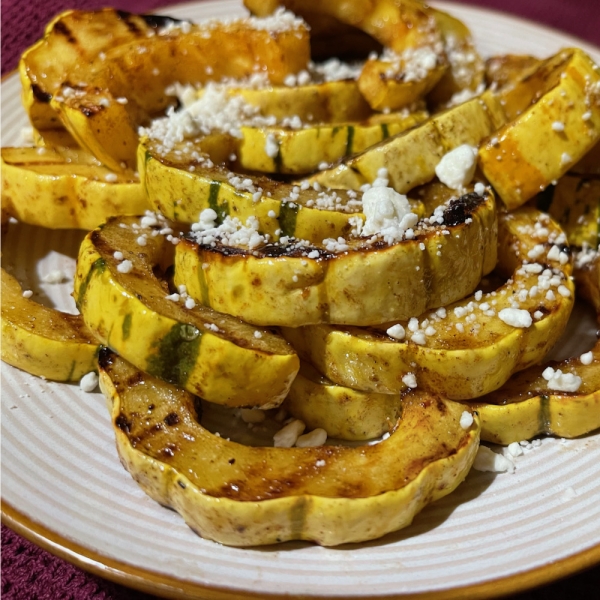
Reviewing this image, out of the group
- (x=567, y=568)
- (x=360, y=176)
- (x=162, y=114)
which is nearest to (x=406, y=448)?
(x=567, y=568)

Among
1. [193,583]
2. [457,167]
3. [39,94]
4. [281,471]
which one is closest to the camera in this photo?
[193,583]

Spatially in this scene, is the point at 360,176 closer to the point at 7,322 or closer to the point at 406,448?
the point at 406,448

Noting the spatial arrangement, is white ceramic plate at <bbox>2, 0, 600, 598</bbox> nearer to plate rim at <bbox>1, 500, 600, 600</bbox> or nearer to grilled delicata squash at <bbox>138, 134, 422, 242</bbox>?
plate rim at <bbox>1, 500, 600, 600</bbox>

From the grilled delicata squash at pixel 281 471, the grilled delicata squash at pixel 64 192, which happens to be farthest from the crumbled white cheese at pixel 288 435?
the grilled delicata squash at pixel 64 192

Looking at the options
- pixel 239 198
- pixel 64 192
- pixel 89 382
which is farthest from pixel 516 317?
pixel 64 192

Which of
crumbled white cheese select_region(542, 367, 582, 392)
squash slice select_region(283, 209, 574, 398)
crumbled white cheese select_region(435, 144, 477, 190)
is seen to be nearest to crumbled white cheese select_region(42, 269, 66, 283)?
squash slice select_region(283, 209, 574, 398)

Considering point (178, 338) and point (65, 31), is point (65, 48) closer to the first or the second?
point (65, 31)

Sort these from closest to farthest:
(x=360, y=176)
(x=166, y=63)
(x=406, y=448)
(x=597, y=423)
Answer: (x=406, y=448), (x=597, y=423), (x=360, y=176), (x=166, y=63)
